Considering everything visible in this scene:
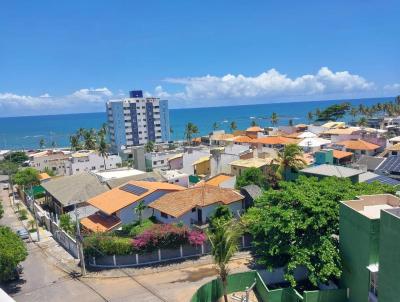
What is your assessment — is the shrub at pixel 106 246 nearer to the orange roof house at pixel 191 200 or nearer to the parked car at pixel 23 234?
the orange roof house at pixel 191 200

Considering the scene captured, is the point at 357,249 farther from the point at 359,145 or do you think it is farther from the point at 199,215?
the point at 359,145

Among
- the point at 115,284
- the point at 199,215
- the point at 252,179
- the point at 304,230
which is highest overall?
the point at 304,230

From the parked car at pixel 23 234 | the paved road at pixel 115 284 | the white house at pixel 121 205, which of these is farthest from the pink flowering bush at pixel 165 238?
the parked car at pixel 23 234

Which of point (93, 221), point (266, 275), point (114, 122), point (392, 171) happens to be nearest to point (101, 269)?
point (93, 221)

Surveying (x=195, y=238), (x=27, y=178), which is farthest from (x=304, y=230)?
(x=27, y=178)

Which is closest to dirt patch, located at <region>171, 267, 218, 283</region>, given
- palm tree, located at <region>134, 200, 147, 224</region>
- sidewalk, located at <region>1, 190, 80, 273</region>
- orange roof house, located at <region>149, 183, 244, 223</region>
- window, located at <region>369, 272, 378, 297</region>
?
orange roof house, located at <region>149, 183, 244, 223</region>

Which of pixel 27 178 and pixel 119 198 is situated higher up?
pixel 119 198

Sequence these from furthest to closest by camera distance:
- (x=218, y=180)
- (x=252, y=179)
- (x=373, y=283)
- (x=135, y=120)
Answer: (x=135, y=120), (x=218, y=180), (x=252, y=179), (x=373, y=283)
